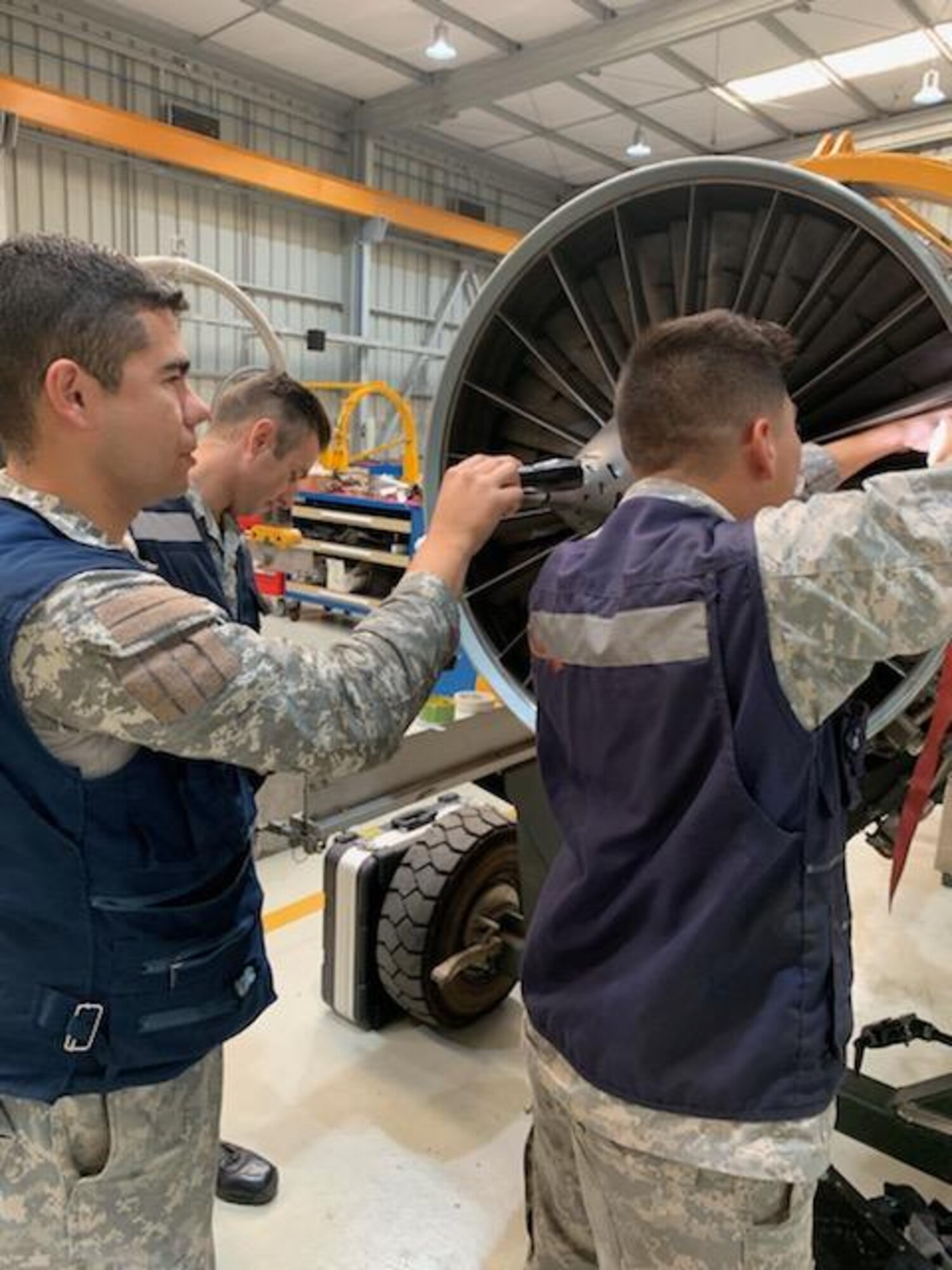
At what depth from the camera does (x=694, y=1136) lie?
1.06 metres

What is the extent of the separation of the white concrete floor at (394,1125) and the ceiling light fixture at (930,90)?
7.05 meters

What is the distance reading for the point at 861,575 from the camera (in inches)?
36.2

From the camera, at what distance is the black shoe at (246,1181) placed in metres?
2.09

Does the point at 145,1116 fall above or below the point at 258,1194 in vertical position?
above

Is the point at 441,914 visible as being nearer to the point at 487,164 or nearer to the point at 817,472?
the point at 817,472

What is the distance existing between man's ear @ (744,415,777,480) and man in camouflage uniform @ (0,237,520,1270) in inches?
11.3

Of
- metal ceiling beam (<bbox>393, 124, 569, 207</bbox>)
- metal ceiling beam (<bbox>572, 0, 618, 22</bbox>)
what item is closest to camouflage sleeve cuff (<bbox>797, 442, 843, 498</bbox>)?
metal ceiling beam (<bbox>572, 0, 618, 22</bbox>)

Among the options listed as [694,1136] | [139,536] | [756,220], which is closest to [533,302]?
[756,220]

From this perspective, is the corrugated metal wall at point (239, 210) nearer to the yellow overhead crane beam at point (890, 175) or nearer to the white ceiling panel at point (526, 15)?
the white ceiling panel at point (526, 15)

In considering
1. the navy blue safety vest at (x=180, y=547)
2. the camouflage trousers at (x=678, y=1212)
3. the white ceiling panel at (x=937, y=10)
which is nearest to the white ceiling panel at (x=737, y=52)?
the white ceiling panel at (x=937, y=10)

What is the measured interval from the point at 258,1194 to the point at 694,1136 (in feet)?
4.58

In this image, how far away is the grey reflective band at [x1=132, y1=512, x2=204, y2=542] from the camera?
68.3 inches

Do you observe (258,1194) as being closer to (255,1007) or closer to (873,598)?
(255,1007)

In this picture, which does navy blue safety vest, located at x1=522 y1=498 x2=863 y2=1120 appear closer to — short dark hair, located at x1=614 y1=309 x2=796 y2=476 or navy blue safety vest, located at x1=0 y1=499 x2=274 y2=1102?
short dark hair, located at x1=614 y1=309 x2=796 y2=476
